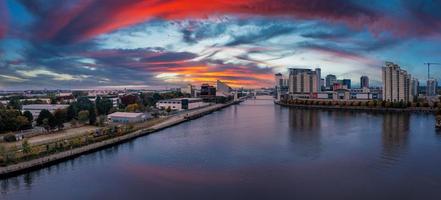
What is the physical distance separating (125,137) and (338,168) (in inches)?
180

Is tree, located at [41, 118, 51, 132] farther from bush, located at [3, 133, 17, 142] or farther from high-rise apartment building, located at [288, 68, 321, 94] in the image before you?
high-rise apartment building, located at [288, 68, 321, 94]

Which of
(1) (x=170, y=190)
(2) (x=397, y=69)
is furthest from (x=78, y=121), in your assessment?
(2) (x=397, y=69)

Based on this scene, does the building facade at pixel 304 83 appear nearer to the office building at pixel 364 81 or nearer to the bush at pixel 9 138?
the office building at pixel 364 81

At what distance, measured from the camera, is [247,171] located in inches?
191

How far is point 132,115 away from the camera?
36.0 feet

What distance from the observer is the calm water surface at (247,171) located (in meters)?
4.03

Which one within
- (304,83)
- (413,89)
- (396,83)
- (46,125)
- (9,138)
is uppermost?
(304,83)

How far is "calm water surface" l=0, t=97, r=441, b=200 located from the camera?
4.03 meters

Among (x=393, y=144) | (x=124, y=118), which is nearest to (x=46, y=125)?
(x=124, y=118)

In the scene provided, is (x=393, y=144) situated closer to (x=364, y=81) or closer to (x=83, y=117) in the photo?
(x=83, y=117)

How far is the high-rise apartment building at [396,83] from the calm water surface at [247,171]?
39.1 ft

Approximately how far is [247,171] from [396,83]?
16.2 meters

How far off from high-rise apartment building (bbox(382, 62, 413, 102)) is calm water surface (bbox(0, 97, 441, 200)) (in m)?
11.9

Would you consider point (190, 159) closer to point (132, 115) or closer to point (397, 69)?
point (132, 115)
